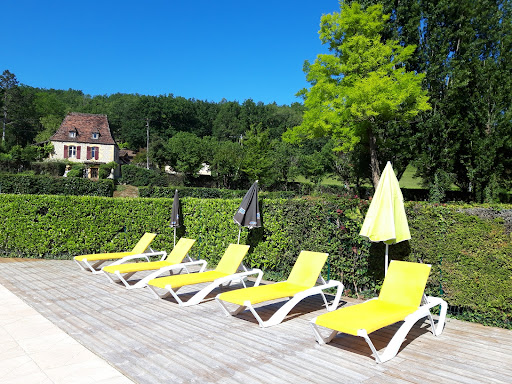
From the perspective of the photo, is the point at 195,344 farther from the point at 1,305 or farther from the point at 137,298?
the point at 1,305

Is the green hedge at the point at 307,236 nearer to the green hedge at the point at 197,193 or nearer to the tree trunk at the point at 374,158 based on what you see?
the tree trunk at the point at 374,158

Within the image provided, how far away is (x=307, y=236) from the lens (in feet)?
26.6

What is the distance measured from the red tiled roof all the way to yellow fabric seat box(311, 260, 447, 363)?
170 ft

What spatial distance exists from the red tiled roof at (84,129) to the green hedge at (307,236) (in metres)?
42.8

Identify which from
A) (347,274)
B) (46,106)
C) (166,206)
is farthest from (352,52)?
(46,106)

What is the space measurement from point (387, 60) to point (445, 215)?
1712cm

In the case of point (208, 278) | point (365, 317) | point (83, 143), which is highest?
point (83, 143)

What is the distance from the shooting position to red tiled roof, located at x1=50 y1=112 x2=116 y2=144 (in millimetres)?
50344

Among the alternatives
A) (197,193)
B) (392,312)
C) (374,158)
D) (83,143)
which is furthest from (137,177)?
(392,312)

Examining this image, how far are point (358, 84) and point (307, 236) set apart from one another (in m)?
13.7

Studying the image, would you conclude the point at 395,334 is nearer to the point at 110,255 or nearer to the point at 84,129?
the point at 110,255

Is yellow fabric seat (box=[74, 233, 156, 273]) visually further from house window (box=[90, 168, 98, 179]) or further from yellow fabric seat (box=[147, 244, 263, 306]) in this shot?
house window (box=[90, 168, 98, 179])

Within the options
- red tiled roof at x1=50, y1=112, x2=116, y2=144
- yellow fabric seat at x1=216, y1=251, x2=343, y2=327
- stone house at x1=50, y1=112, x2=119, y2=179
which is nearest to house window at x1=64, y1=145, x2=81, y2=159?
stone house at x1=50, y1=112, x2=119, y2=179

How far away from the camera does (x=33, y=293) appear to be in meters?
7.35
